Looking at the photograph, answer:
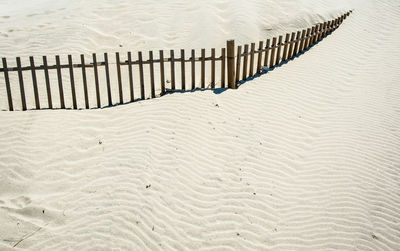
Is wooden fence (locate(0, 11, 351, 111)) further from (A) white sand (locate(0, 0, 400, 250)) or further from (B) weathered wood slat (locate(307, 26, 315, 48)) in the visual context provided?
(A) white sand (locate(0, 0, 400, 250))

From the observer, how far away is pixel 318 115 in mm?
7793

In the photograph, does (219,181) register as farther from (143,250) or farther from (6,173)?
(6,173)

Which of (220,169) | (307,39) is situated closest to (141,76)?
(220,169)

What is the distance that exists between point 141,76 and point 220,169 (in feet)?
10.2

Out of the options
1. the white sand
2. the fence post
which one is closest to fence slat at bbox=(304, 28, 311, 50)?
the white sand

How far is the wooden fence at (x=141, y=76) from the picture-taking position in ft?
24.6

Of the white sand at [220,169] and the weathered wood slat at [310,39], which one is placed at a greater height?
the weathered wood slat at [310,39]

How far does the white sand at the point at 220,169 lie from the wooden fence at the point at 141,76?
0.43m

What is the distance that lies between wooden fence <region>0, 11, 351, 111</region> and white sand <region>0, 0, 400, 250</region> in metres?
0.43

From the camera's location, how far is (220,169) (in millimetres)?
5973

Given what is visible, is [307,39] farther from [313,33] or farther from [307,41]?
[313,33]

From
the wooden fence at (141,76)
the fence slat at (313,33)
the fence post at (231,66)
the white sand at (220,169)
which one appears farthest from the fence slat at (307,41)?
the fence post at (231,66)

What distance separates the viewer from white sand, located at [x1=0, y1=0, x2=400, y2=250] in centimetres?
482

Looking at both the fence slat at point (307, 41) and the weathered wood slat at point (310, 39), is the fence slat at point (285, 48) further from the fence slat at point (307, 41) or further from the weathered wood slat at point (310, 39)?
the weathered wood slat at point (310, 39)
